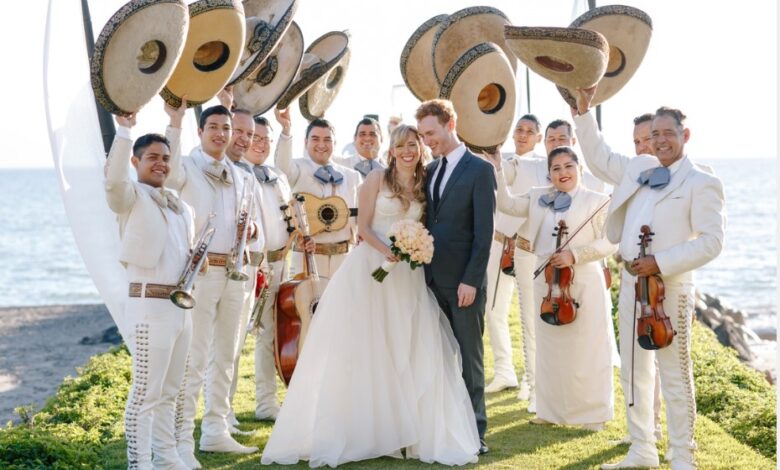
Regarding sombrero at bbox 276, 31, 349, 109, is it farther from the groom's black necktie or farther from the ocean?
the ocean

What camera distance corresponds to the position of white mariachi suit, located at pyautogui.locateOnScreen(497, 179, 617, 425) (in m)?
7.96

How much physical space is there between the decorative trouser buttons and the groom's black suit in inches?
78.0

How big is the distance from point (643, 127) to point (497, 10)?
4.63 feet

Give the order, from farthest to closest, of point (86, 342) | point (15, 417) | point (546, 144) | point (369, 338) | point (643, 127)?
point (86, 342) < point (15, 417) < point (546, 144) < point (643, 127) < point (369, 338)

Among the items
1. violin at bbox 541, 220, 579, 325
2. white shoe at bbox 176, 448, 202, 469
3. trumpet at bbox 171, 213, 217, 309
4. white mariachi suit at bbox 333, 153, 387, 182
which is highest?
white mariachi suit at bbox 333, 153, 387, 182

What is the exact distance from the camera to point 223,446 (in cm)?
742

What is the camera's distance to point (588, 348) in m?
7.99

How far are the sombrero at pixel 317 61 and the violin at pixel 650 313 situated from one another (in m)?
3.08

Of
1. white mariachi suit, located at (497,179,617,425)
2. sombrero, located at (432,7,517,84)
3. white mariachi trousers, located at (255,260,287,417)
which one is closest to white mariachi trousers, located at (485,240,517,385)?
white mariachi suit, located at (497,179,617,425)

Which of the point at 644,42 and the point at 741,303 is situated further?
the point at 741,303

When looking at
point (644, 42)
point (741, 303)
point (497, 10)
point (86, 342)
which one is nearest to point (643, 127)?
point (644, 42)

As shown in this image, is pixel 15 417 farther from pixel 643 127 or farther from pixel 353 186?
pixel 643 127

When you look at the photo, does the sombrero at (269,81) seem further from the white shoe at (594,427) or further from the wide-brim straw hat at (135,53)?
the white shoe at (594,427)

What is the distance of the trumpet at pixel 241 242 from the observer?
7188 millimetres
